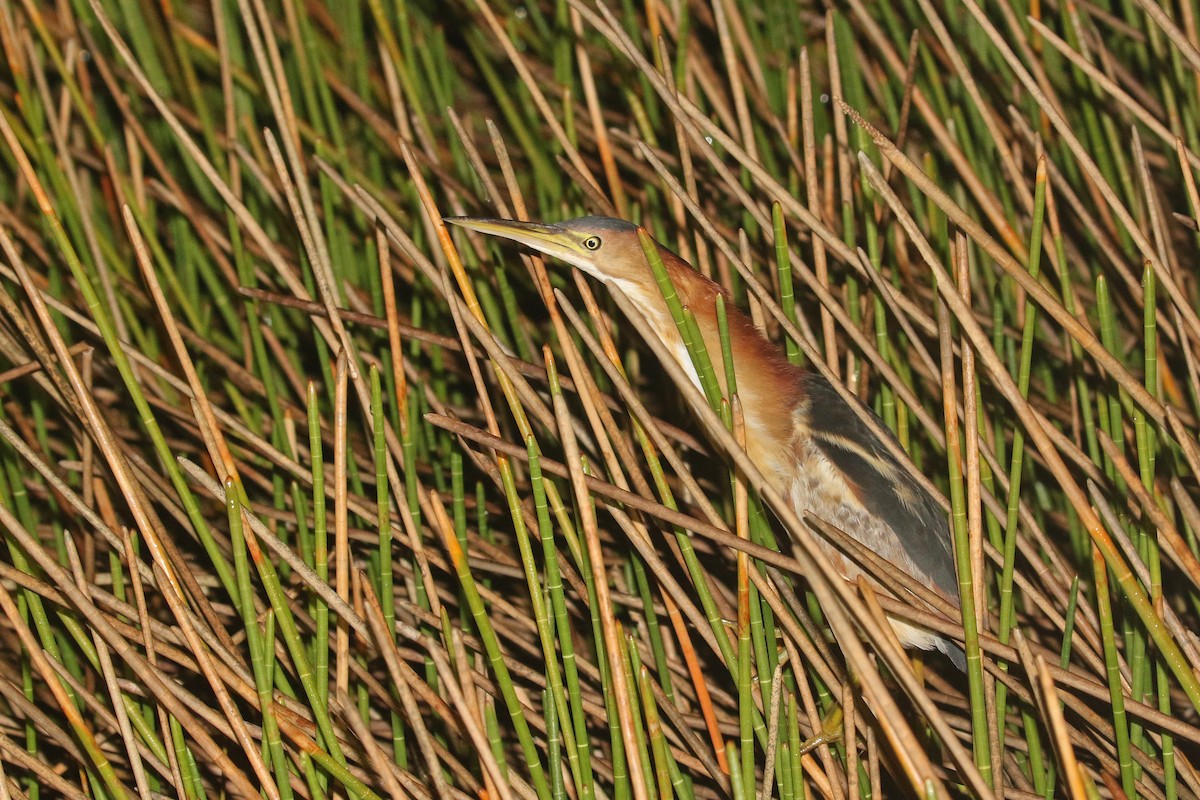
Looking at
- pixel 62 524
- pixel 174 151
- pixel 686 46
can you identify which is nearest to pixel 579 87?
pixel 686 46

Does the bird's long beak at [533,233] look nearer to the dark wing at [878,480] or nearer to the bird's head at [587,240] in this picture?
the bird's head at [587,240]

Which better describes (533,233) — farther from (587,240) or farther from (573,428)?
(573,428)

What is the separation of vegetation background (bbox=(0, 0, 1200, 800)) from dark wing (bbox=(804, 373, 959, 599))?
0.20 ft

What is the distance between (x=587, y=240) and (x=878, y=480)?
23.6 inches

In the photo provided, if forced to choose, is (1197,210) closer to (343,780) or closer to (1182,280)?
(1182,280)

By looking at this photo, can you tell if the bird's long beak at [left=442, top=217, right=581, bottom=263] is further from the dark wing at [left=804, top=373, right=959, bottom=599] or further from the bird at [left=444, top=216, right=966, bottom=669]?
the dark wing at [left=804, top=373, right=959, bottom=599]

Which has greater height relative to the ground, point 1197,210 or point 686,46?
point 686,46

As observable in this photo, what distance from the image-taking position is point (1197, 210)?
152 centimetres

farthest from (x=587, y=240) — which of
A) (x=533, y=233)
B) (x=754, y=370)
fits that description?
(x=754, y=370)

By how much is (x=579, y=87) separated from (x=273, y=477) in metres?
1.27

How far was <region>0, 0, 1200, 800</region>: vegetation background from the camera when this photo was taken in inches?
51.3

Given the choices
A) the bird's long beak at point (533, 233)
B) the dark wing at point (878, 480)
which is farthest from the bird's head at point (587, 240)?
the dark wing at point (878, 480)

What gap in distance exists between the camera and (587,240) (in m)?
1.75

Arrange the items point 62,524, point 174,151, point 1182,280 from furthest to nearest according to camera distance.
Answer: point 174,151, point 1182,280, point 62,524
